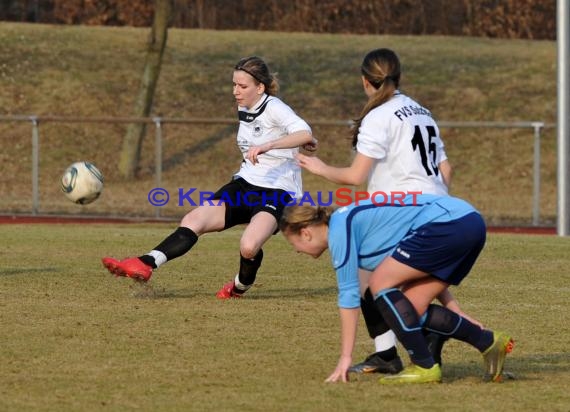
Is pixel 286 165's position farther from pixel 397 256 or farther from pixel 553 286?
pixel 397 256

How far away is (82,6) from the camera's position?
35844 millimetres

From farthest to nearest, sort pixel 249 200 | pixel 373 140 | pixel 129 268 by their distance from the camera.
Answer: pixel 249 200 → pixel 129 268 → pixel 373 140

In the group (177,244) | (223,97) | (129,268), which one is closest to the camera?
(129,268)

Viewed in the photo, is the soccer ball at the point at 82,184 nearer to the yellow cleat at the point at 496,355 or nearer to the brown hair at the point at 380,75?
the brown hair at the point at 380,75

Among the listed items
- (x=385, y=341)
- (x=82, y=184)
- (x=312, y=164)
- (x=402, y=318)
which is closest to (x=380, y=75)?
(x=312, y=164)

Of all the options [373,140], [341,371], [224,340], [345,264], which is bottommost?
[224,340]

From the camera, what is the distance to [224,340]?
26.2ft

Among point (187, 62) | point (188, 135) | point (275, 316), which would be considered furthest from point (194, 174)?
point (275, 316)

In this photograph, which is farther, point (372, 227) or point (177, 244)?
point (177, 244)

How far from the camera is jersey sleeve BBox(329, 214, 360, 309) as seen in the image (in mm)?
6320

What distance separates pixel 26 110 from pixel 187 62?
500cm

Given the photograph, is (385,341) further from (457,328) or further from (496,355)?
(496,355)

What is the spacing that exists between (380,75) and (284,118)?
281 cm

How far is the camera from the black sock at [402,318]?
252 inches
